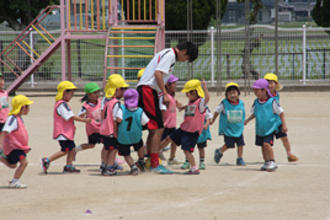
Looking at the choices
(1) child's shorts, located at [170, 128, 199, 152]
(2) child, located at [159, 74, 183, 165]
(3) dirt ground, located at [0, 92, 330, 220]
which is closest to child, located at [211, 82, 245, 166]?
(3) dirt ground, located at [0, 92, 330, 220]

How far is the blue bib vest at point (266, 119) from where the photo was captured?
7984 mm

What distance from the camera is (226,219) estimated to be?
5402 mm

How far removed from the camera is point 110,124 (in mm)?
7648

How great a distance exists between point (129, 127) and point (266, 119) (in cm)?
Result: 182

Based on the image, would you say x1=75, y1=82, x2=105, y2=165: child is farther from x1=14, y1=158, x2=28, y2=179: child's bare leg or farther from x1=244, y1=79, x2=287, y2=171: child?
x1=244, y1=79, x2=287, y2=171: child

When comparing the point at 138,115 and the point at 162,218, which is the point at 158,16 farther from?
the point at 162,218

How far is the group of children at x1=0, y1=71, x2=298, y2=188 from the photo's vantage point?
753cm

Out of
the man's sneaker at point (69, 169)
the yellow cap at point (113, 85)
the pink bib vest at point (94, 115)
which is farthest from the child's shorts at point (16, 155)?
the pink bib vest at point (94, 115)

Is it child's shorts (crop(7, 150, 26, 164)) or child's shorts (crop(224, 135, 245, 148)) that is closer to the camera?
child's shorts (crop(7, 150, 26, 164))

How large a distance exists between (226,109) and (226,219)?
3.28 m

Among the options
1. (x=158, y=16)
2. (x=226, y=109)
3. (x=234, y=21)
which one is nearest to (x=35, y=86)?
(x=158, y=16)

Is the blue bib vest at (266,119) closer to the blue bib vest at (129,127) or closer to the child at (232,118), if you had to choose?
the child at (232,118)

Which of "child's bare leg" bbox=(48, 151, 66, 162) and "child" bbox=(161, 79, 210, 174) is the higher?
"child" bbox=(161, 79, 210, 174)

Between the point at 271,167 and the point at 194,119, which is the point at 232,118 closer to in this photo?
the point at 194,119
